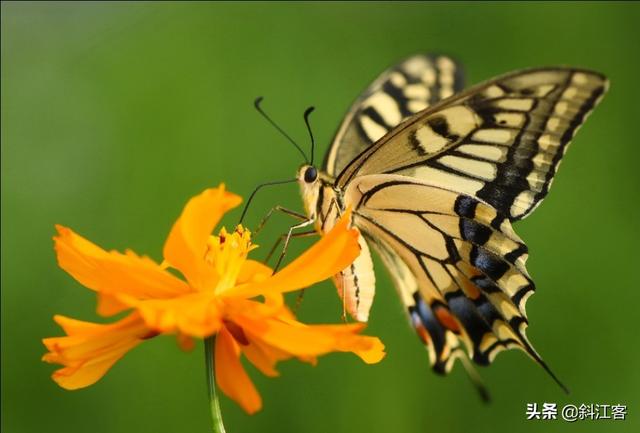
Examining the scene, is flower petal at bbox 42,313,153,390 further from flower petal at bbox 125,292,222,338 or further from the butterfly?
the butterfly

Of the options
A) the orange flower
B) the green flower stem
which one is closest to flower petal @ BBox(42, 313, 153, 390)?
the orange flower

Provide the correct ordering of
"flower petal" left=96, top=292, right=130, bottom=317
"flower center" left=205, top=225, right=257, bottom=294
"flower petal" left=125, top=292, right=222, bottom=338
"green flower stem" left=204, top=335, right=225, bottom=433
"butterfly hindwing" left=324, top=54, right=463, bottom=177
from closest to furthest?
1. "green flower stem" left=204, top=335, right=225, bottom=433
2. "flower petal" left=125, top=292, right=222, bottom=338
3. "flower petal" left=96, top=292, right=130, bottom=317
4. "flower center" left=205, top=225, right=257, bottom=294
5. "butterfly hindwing" left=324, top=54, right=463, bottom=177

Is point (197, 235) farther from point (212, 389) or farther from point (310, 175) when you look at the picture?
point (310, 175)

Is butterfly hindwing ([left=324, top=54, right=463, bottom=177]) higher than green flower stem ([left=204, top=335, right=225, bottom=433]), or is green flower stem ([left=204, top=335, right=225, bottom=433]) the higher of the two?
butterfly hindwing ([left=324, top=54, right=463, bottom=177])

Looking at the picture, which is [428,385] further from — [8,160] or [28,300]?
[8,160]

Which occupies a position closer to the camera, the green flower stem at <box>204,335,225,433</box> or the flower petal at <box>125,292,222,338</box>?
the green flower stem at <box>204,335,225,433</box>

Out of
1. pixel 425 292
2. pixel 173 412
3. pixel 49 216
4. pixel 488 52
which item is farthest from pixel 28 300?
pixel 488 52

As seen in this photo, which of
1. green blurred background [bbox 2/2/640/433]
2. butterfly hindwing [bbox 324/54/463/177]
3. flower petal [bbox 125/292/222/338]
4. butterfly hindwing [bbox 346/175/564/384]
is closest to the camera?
flower petal [bbox 125/292/222/338]

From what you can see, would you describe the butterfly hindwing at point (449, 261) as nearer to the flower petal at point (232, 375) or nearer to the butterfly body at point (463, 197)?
the butterfly body at point (463, 197)
